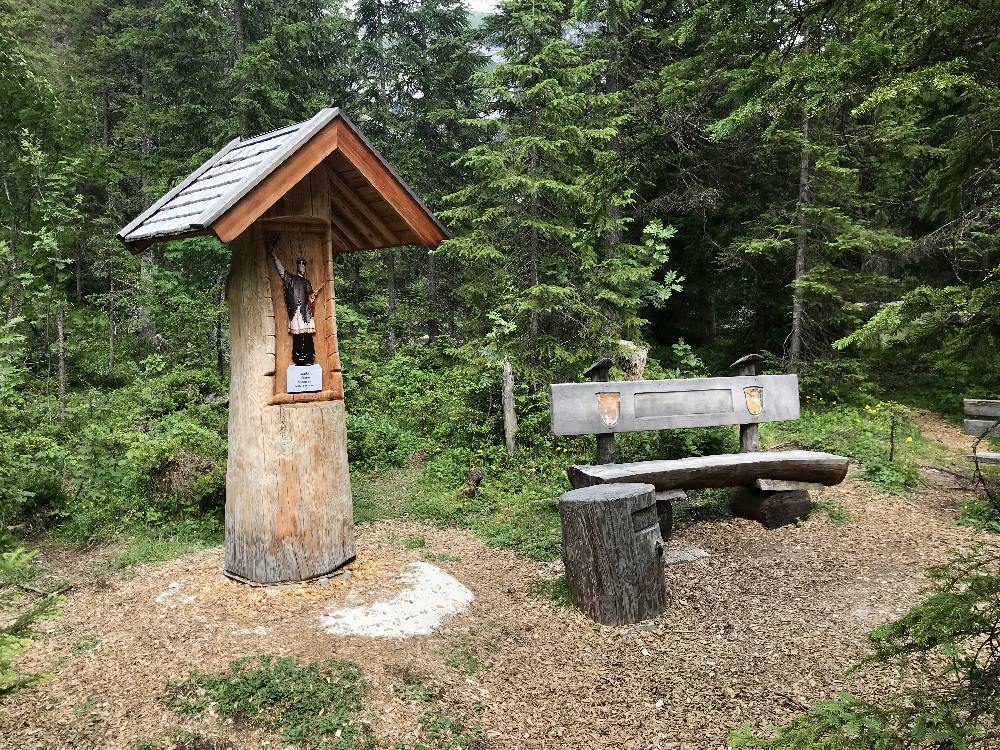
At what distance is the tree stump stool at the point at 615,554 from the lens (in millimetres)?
4641

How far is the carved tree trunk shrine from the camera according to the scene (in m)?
4.72

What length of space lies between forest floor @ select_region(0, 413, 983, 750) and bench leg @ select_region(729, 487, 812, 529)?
0.45 m

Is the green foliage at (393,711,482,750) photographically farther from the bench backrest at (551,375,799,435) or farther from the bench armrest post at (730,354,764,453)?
the bench armrest post at (730,354,764,453)

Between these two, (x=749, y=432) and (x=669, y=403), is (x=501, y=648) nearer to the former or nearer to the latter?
(x=669, y=403)

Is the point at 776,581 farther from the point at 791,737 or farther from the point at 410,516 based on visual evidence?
the point at 791,737

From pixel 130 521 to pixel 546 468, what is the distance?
14.7 ft

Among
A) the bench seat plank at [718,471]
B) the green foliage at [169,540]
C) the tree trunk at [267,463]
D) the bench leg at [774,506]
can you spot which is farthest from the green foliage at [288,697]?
the bench leg at [774,506]

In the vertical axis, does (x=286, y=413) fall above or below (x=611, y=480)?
above

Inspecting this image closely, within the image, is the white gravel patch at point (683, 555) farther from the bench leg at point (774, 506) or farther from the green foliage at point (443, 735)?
the green foliage at point (443, 735)

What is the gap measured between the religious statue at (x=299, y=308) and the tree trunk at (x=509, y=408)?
361 centimetres

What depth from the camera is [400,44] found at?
15.1 m

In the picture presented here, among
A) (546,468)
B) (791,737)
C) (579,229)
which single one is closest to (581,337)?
(579,229)

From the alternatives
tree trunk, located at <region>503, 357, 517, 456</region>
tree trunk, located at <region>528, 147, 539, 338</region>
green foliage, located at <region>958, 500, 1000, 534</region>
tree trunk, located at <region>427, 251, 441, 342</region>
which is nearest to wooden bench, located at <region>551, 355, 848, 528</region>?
green foliage, located at <region>958, 500, 1000, 534</region>

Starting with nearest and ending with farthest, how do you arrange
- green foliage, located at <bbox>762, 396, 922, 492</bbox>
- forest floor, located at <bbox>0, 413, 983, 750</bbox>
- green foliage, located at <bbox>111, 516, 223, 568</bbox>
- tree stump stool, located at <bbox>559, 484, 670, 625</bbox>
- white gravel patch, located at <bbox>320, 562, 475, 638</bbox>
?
forest floor, located at <bbox>0, 413, 983, 750</bbox> < white gravel patch, located at <bbox>320, 562, 475, 638</bbox> < tree stump stool, located at <bbox>559, 484, 670, 625</bbox> < green foliage, located at <bbox>111, 516, 223, 568</bbox> < green foliage, located at <bbox>762, 396, 922, 492</bbox>
